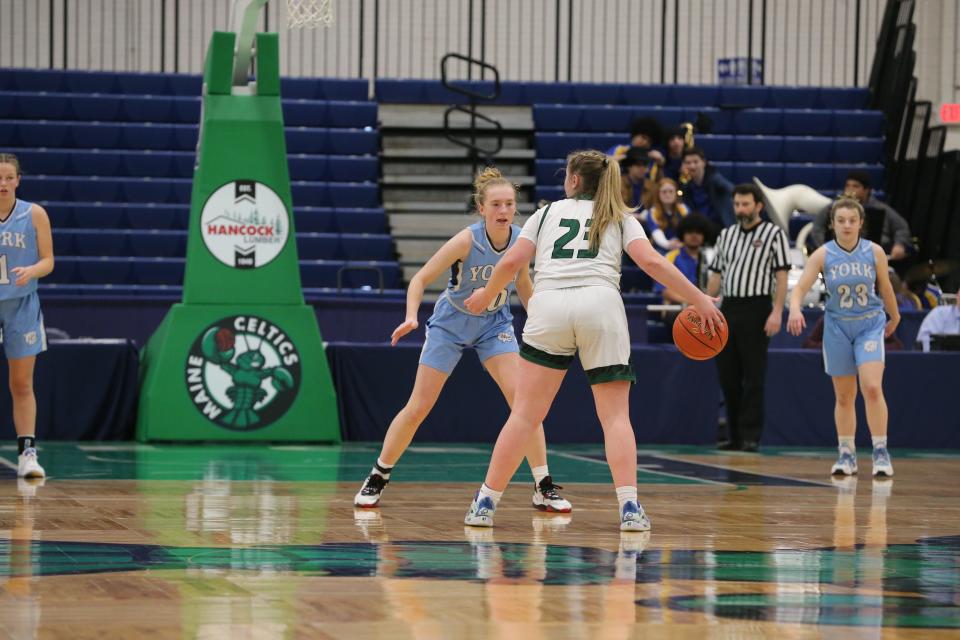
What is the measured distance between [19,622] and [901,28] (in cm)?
1833

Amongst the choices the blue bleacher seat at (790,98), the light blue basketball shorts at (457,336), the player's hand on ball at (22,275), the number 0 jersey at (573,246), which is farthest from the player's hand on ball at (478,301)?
the blue bleacher seat at (790,98)

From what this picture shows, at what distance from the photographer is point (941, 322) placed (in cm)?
1483

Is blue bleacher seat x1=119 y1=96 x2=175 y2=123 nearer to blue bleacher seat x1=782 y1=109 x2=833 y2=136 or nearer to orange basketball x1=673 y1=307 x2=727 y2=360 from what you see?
blue bleacher seat x1=782 y1=109 x2=833 y2=136

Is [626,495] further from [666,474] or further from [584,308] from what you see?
[666,474]

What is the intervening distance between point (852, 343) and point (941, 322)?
461 centimetres

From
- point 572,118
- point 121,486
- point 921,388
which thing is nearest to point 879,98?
point 572,118

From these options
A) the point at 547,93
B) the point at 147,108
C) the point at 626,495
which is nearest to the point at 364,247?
the point at 147,108

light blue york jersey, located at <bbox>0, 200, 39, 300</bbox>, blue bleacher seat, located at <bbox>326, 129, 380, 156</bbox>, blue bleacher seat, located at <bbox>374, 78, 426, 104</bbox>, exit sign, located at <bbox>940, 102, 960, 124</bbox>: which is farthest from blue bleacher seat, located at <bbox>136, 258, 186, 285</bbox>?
exit sign, located at <bbox>940, 102, 960, 124</bbox>

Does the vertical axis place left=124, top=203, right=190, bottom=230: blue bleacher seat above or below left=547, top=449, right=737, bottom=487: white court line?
above

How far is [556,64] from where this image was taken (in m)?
21.8

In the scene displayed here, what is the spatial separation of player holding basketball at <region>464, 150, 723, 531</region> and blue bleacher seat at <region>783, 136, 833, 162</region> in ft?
45.2

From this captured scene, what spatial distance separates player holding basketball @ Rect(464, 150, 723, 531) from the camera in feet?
21.5

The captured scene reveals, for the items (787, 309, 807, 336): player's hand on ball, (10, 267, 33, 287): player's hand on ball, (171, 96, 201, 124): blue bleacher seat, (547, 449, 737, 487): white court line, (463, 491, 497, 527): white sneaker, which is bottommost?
(547, 449, 737, 487): white court line

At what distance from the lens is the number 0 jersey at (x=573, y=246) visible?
6590 millimetres
